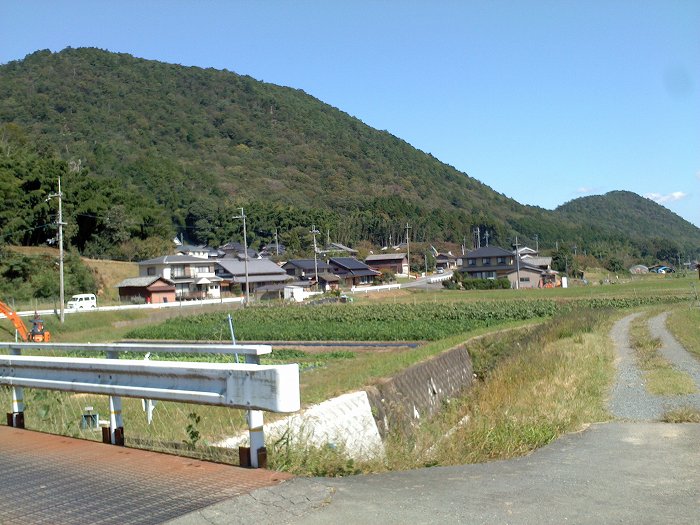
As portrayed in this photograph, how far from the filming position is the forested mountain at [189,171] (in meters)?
69.3

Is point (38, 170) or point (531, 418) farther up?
point (38, 170)

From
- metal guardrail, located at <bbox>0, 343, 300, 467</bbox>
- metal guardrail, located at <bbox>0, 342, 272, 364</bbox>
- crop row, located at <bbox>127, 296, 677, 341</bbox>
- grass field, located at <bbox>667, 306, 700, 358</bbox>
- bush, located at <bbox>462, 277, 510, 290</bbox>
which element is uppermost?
metal guardrail, located at <bbox>0, 342, 272, 364</bbox>

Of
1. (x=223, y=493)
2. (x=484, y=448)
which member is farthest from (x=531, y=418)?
(x=223, y=493)

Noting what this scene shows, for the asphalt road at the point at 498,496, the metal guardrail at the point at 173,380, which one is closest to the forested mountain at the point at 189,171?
the metal guardrail at the point at 173,380

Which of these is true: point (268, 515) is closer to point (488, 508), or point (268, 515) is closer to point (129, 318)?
point (488, 508)

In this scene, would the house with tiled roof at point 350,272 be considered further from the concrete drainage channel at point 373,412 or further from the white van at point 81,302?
the concrete drainage channel at point 373,412

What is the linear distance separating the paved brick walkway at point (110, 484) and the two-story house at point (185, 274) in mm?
57503

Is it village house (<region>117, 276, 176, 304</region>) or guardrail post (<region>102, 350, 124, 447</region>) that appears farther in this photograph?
village house (<region>117, 276, 176, 304</region>)

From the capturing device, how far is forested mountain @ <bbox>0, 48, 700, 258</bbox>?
6926 cm

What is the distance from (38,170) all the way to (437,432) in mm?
62456

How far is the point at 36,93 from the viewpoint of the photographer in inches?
6097

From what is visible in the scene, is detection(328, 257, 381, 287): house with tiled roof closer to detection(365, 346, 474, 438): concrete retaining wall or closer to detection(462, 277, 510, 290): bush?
detection(462, 277, 510, 290): bush

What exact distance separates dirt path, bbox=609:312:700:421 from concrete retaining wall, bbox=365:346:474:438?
3.16m

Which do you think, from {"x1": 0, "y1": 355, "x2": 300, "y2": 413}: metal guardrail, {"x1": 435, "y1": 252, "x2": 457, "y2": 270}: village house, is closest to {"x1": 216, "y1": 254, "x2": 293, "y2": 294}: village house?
{"x1": 435, "y1": 252, "x2": 457, "y2": 270}: village house
